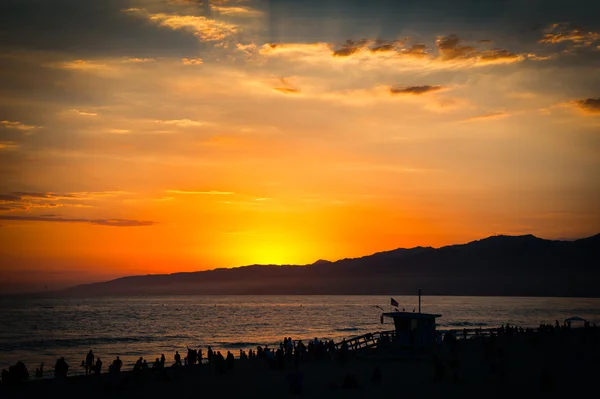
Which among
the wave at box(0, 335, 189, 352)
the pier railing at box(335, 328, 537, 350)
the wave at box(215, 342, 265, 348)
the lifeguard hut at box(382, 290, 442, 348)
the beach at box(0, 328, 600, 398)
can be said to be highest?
the lifeguard hut at box(382, 290, 442, 348)

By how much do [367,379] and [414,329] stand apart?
8630 mm

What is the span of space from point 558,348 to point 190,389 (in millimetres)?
27974

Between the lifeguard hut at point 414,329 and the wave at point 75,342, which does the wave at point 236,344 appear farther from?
the lifeguard hut at point 414,329

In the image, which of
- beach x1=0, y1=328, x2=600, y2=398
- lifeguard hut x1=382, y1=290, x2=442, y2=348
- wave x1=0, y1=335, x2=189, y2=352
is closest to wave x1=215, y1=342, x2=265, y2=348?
wave x1=0, y1=335, x2=189, y2=352

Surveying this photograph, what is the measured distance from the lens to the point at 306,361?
139 feet

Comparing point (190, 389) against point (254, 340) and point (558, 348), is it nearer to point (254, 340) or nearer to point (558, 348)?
point (558, 348)

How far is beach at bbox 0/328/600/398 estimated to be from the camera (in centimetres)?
2830

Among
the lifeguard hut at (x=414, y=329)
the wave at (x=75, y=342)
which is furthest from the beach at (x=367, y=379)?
the wave at (x=75, y=342)

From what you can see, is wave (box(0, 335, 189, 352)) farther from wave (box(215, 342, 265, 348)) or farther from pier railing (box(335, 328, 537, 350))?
pier railing (box(335, 328, 537, 350))

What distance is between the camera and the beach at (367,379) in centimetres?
2830

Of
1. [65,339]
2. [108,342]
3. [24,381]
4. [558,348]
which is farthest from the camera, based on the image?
[65,339]

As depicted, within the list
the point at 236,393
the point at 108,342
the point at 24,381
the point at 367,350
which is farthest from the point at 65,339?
the point at 236,393

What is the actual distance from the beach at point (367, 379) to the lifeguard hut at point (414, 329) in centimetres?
123

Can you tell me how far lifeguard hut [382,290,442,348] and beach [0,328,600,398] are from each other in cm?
123
